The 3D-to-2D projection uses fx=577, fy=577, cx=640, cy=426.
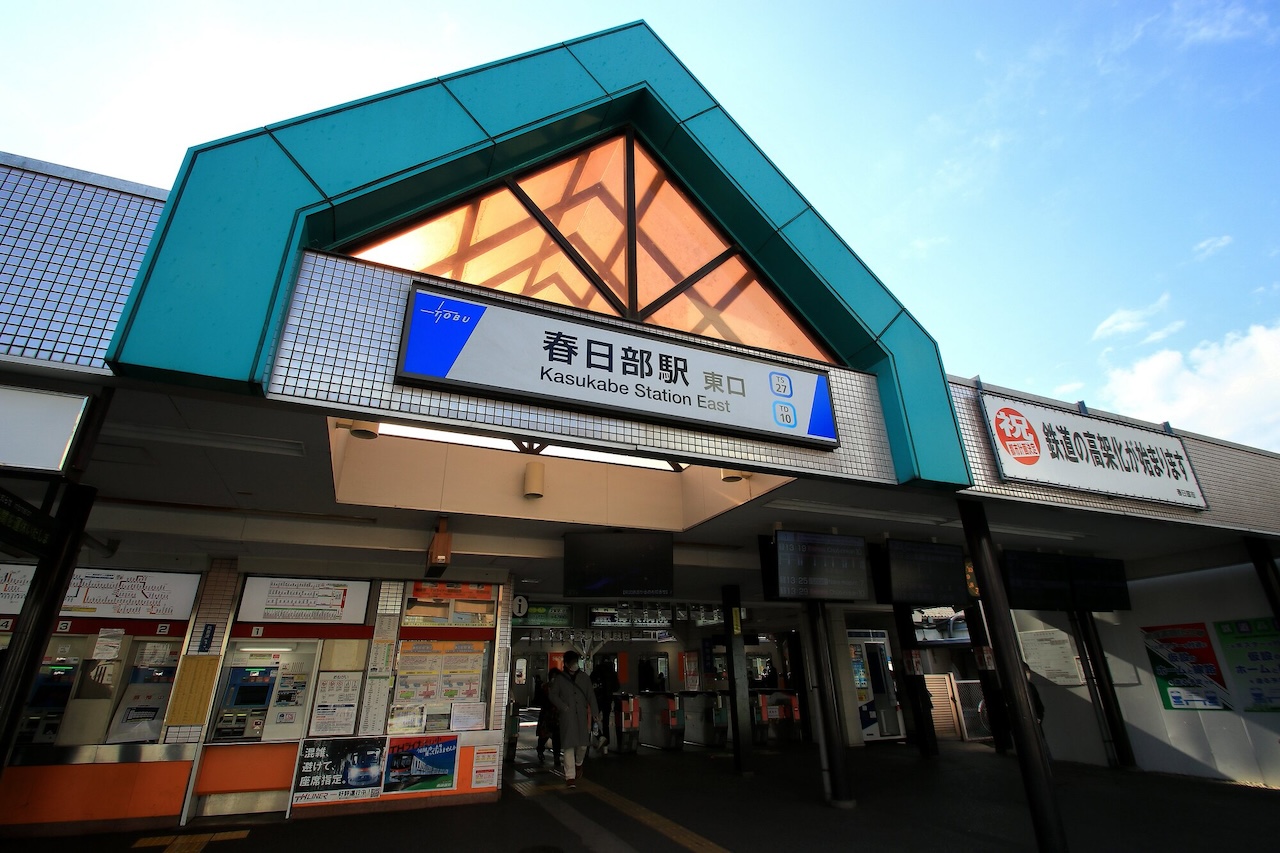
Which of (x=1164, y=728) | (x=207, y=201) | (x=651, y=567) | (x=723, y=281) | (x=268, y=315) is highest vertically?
(x=723, y=281)

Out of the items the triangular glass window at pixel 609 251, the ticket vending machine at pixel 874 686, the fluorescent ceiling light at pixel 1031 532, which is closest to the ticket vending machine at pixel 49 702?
the triangular glass window at pixel 609 251

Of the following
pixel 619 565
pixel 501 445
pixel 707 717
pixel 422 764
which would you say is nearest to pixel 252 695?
pixel 422 764

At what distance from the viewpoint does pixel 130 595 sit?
667 cm

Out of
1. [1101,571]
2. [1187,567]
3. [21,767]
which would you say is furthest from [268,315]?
[1187,567]

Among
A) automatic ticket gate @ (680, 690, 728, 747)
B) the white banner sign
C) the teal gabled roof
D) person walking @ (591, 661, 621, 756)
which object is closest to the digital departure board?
the teal gabled roof

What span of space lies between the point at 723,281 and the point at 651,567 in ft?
11.7

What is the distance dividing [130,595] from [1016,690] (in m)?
9.23

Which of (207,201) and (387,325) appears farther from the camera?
(387,325)

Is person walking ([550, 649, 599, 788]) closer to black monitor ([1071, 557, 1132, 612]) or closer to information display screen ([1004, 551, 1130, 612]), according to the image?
information display screen ([1004, 551, 1130, 612])

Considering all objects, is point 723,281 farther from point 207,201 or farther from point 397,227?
point 207,201

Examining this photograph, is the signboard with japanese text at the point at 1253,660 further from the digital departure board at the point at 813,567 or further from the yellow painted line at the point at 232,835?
the yellow painted line at the point at 232,835

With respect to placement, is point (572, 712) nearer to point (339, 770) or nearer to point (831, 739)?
point (339, 770)

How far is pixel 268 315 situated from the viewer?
9.93 feet

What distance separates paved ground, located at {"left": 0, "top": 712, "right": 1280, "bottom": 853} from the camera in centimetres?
527
